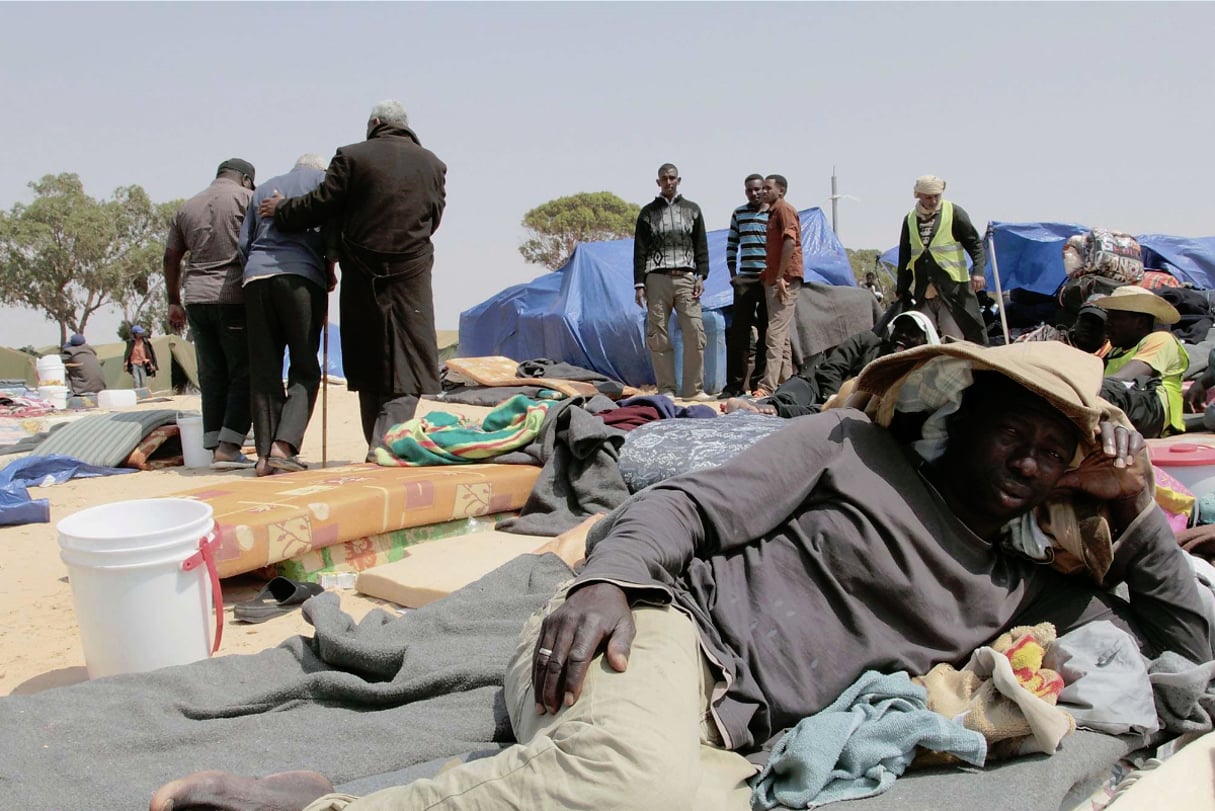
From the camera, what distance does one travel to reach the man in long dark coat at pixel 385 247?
530 centimetres

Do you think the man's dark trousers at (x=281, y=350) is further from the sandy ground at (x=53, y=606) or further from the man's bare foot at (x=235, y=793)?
the man's bare foot at (x=235, y=793)

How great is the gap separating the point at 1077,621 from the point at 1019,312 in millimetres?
11164

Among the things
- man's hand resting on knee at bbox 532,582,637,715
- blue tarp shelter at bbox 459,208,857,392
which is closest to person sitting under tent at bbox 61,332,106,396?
blue tarp shelter at bbox 459,208,857,392

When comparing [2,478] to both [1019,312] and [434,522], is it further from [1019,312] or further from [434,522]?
[1019,312]

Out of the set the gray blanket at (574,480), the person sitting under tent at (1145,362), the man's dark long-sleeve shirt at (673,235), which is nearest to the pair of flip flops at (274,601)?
the gray blanket at (574,480)

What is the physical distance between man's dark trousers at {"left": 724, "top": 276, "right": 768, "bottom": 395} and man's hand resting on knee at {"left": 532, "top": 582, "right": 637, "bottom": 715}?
317 inches

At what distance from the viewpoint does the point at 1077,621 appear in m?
2.19

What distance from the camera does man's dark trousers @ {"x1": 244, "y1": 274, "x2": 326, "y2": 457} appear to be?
5.45 meters

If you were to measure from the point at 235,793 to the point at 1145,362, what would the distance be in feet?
16.3

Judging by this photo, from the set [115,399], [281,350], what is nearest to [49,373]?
[115,399]

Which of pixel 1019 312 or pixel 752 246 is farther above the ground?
pixel 752 246

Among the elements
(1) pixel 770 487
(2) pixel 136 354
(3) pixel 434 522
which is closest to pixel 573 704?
(1) pixel 770 487

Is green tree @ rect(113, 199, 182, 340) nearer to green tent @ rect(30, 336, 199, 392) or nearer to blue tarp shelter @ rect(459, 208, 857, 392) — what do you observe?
green tent @ rect(30, 336, 199, 392)

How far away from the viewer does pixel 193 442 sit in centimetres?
620
